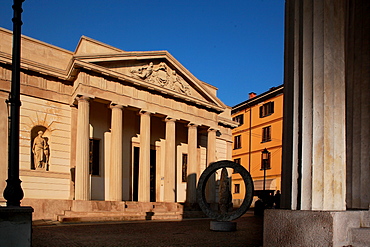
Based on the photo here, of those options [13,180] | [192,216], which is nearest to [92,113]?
[192,216]

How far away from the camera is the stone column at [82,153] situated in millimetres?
20953

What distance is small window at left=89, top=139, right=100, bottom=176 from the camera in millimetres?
24505

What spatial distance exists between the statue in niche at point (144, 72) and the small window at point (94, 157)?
17.8 feet

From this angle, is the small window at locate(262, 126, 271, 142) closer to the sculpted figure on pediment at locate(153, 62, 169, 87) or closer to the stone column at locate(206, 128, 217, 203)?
the stone column at locate(206, 128, 217, 203)

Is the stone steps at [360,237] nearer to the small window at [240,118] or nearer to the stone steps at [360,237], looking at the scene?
the stone steps at [360,237]

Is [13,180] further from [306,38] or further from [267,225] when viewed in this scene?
[306,38]

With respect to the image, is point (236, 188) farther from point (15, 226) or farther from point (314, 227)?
point (314, 227)

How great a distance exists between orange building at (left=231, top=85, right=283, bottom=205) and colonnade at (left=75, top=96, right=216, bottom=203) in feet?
47.7

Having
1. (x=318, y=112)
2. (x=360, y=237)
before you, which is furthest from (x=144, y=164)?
(x=360, y=237)

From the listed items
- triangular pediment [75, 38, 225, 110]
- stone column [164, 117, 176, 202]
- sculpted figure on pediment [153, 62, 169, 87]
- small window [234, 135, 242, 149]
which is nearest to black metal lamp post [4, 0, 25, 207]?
triangular pediment [75, 38, 225, 110]

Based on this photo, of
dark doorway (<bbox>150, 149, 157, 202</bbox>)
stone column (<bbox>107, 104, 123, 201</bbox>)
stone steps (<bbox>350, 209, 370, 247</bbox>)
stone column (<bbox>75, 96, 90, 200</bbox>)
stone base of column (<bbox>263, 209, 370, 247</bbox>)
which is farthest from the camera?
dark doorway (<bbox>150, 149, 157, 202</bbox>)

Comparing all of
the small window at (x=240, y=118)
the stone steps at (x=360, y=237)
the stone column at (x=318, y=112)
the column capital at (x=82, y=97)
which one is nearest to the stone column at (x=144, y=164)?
the column capital at (x=82, y=97)

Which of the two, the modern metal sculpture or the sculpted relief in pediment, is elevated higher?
the sculpted relief in pediment

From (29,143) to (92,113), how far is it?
5.03 meters
